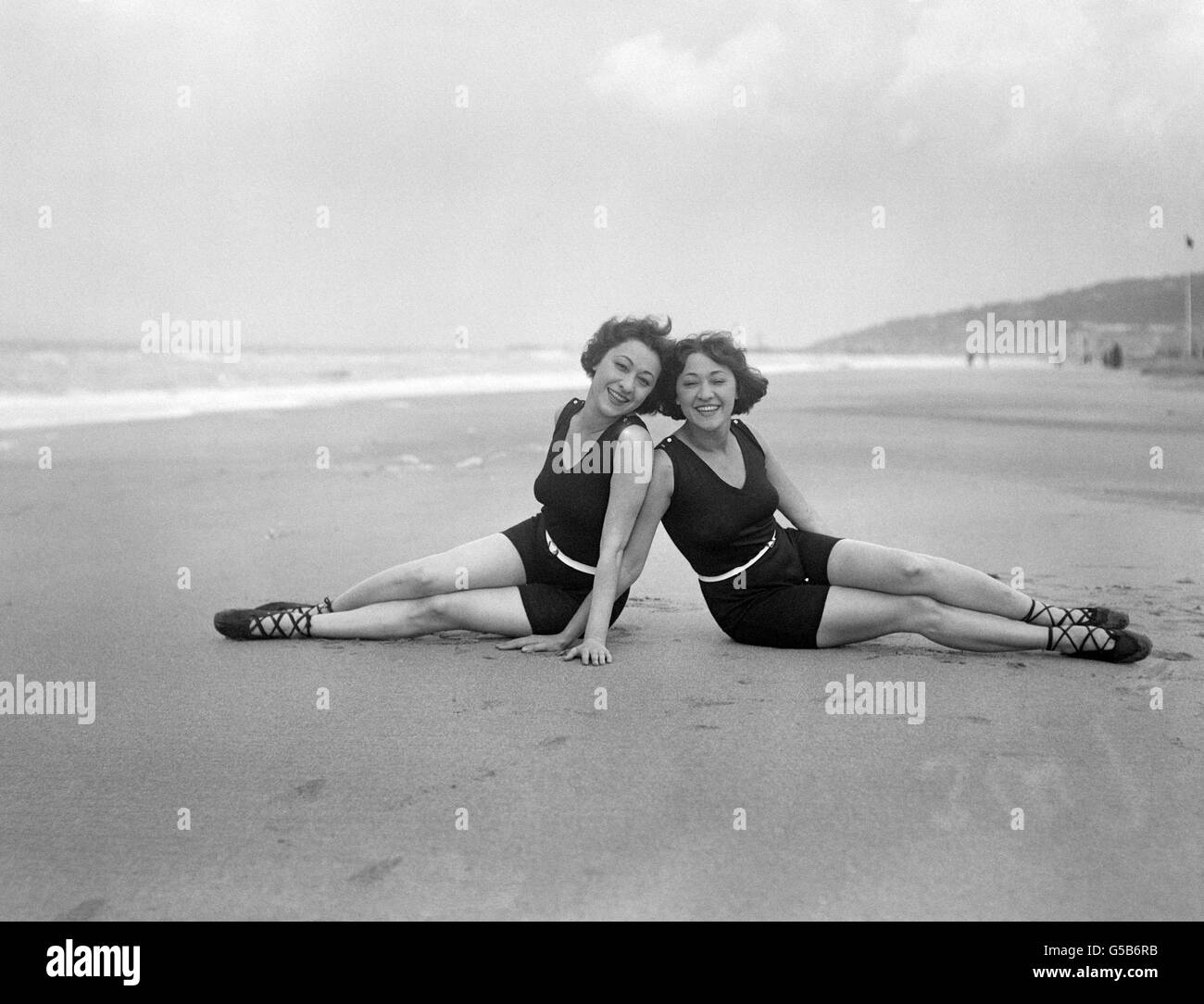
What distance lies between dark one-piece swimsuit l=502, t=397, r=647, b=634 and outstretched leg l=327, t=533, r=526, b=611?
0.16ft

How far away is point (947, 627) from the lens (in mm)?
4676

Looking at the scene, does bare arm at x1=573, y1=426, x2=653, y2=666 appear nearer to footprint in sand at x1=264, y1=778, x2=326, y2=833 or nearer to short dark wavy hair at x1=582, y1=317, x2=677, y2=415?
short dark wavy hair at x1=582, y1=317, x2=677, y2=415

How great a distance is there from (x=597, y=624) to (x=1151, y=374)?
→ 28975 millimetres

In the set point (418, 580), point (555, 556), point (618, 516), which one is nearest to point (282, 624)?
point (418, 580)

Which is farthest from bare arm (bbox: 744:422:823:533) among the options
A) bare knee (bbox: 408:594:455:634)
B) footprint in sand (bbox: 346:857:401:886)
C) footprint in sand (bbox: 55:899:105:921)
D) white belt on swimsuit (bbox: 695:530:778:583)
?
footprint in sand (bbox: 55:899:105:921)

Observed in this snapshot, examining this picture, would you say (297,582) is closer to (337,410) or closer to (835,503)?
(835,503)

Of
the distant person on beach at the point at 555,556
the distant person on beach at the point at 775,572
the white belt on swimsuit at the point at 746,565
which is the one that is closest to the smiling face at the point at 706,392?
the distant person on beach at the point at 775,572

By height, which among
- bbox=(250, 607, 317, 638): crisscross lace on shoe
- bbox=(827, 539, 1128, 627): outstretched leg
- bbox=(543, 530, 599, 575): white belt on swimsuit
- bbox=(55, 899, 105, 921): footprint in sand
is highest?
bbox=(543, 530, 599, 575): white belt on swimsuit

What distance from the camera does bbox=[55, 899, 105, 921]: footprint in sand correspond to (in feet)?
8.84

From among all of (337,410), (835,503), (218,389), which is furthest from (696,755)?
(218,389)

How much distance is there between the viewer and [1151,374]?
30094 millimetres

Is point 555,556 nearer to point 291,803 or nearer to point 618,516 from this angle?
point 618,516
